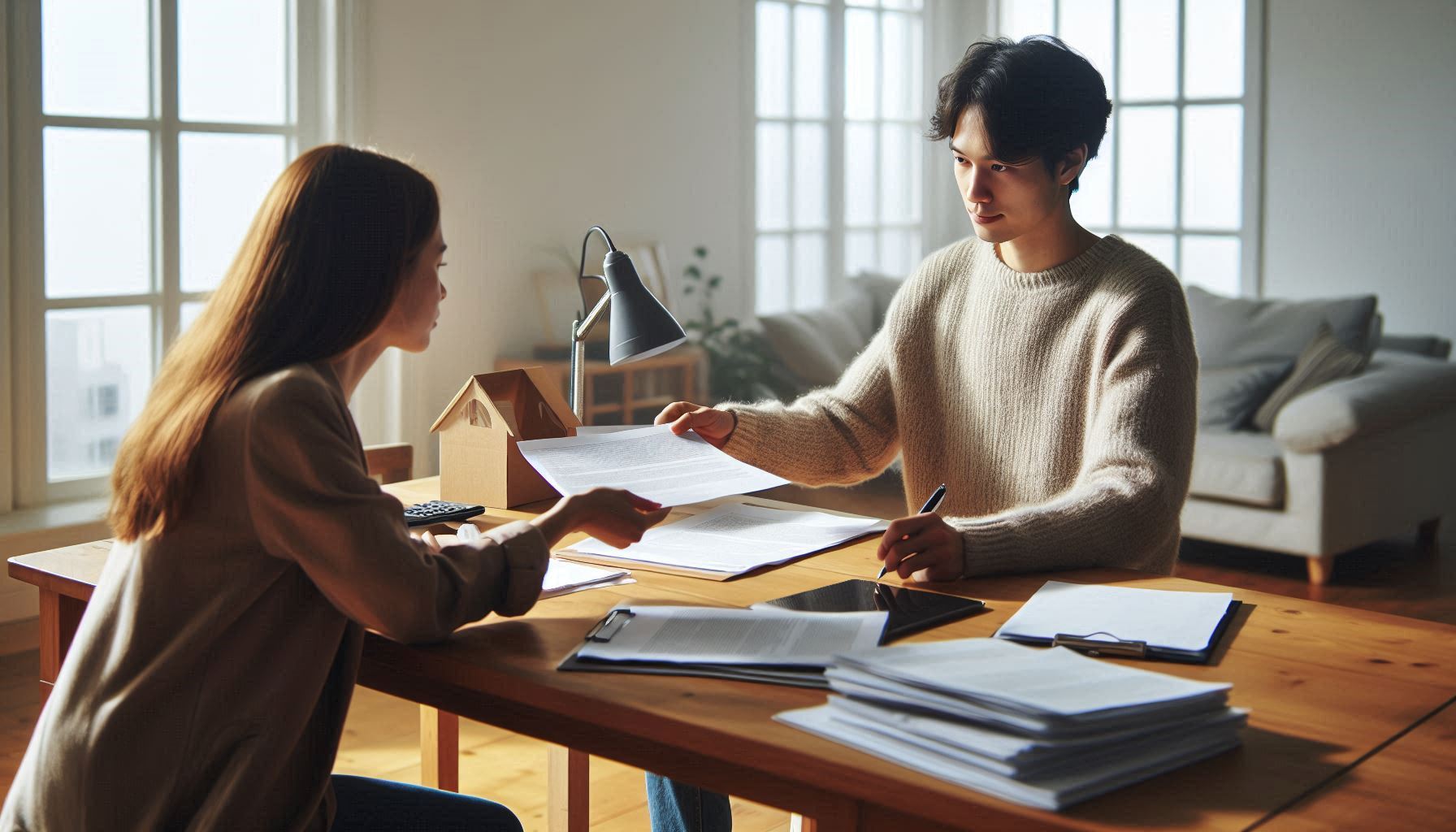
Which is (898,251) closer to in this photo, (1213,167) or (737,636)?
(1213,167)

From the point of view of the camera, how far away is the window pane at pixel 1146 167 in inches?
242

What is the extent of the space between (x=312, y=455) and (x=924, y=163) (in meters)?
5.88

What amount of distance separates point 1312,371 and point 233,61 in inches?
137

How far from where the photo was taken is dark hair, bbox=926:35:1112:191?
6.03ft

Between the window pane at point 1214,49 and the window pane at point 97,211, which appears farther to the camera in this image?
the window pane at point 1214,49

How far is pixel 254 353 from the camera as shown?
1.27m

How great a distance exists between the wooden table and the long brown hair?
281 mm

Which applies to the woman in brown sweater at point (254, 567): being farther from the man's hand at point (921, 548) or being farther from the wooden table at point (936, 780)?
the man's hand at point (921, 548)

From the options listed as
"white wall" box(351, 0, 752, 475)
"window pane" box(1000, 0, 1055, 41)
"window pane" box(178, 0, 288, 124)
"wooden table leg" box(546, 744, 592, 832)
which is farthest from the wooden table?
"window pane" box(1000, 0, 1055, 41)

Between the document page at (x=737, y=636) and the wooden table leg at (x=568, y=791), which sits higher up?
the document page at (x=737, y=636)

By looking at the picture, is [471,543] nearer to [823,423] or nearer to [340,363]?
[340,363]

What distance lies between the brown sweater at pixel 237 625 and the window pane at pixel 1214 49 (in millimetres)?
5454

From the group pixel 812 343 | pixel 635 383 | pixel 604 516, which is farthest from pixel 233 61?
pixel 604 516

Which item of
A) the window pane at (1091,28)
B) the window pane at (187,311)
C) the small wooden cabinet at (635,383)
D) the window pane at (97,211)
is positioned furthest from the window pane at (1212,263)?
the window pane at (97,211)
